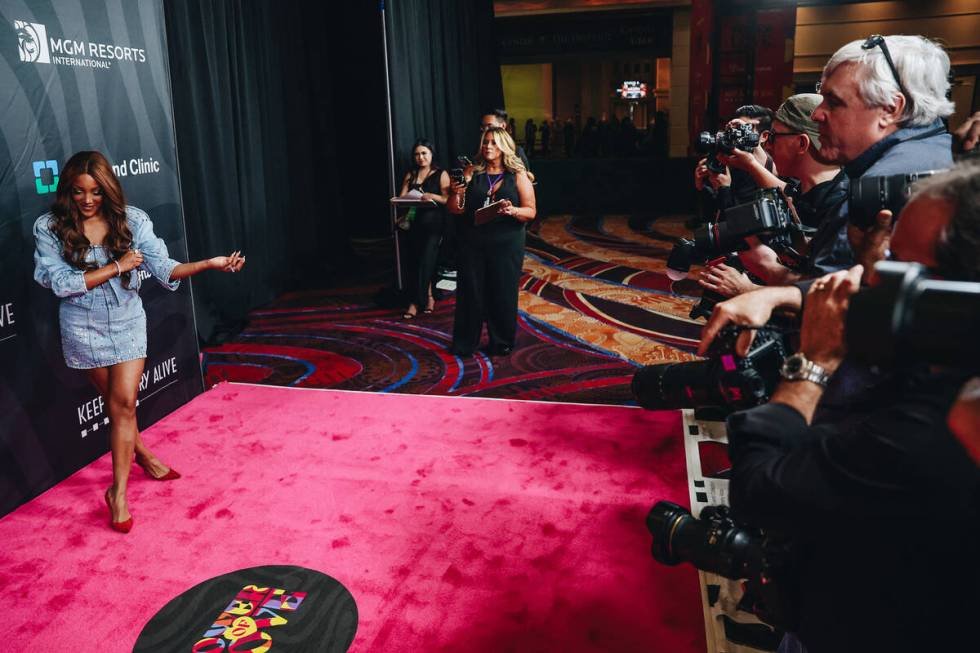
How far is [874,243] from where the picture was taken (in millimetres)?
1535

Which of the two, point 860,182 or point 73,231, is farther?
point 73,231

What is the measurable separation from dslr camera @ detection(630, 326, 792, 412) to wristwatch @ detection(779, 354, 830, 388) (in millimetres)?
211

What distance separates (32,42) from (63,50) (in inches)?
6.1

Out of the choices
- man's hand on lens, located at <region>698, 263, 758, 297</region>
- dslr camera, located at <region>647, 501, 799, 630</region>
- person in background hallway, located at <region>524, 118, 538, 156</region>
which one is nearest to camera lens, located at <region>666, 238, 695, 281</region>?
man's hand on lens, located at <region>698, 263, 758, 297</region>

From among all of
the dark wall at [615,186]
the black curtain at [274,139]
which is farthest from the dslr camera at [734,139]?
the dark wall at [615,186]

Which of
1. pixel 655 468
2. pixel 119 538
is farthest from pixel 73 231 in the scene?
pixel 655 468

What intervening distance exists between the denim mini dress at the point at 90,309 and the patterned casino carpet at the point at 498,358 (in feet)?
4.96

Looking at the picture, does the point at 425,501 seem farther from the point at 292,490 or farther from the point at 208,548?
the point at 208,548

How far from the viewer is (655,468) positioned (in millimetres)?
3082

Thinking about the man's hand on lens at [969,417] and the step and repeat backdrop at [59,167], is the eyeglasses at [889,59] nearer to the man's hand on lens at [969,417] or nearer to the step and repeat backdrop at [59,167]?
the man's hand on lens at [969,417]

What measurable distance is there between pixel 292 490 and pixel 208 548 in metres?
0.44

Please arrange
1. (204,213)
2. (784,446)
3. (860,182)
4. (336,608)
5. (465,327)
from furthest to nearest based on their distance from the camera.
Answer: (204,213), (465,327), (336,608), (860,182), (784,446)

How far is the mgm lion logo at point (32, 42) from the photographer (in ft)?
9.23

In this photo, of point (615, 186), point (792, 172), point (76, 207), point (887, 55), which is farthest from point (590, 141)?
point (887, 55)
